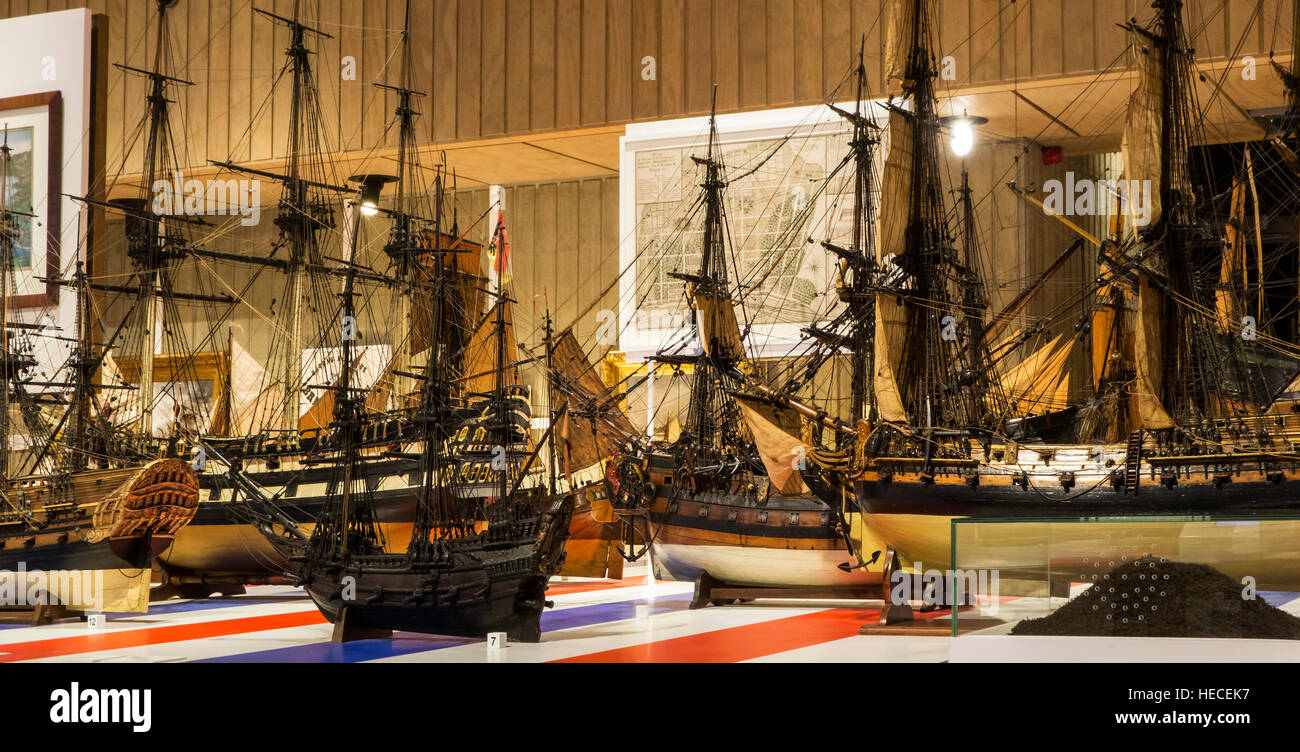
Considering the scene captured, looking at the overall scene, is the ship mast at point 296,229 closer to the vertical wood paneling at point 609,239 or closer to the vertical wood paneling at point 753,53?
the vertical wood paneling at point 609,239

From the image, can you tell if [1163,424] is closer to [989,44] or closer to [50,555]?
[989,44]

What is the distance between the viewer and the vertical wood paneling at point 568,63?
53.0 ft

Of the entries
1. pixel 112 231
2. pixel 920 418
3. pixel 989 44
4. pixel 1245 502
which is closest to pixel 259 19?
pixel 112 231

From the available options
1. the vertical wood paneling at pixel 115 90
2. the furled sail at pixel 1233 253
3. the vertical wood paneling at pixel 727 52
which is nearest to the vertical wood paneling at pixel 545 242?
the vertical wood paneling at pixel 727 52

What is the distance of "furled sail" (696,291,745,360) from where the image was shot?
12.7 metres

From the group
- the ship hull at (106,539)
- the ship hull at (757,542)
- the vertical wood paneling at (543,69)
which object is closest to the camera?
the ship hull at (106,539)

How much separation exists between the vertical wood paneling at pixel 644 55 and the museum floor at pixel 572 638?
21.5 ft

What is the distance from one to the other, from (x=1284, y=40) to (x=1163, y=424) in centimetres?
487

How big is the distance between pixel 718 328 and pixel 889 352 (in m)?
1.96

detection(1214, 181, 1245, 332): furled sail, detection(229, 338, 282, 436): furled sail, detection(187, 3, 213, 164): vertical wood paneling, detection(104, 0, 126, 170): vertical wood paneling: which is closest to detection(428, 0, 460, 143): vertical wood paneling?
detection(187, 3, 213, 164): vertical wood paneling

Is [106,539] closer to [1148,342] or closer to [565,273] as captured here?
[1148,342]

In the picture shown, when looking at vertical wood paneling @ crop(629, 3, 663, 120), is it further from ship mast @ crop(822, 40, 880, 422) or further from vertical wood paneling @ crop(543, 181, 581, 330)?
ship mast @ crop(822, 40, 880, 422)

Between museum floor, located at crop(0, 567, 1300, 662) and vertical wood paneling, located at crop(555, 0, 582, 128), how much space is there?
22.5ft
